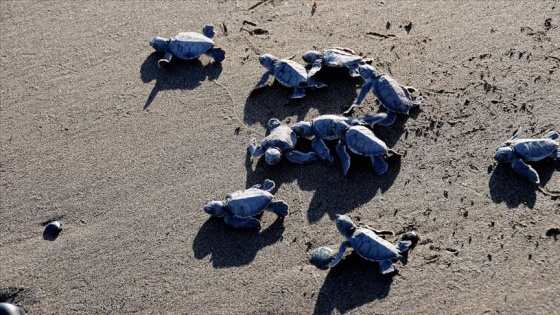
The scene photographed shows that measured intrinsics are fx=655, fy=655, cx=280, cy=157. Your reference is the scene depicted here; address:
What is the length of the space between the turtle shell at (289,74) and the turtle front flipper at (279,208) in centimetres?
110

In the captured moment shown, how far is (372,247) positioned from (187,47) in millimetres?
2412

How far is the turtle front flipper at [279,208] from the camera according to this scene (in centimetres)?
418

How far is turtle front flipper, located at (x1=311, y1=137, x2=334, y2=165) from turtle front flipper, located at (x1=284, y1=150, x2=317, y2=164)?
43 millimetres

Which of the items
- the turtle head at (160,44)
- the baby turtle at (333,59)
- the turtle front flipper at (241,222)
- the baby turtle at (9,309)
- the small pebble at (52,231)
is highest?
the baby turtle at (333,59)

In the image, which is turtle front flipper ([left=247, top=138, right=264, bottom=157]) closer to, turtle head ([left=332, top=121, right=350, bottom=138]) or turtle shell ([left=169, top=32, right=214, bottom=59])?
turtle head ([left=332, top=121, right=350, bottom=138])

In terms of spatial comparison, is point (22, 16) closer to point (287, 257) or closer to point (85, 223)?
point (85, 223)

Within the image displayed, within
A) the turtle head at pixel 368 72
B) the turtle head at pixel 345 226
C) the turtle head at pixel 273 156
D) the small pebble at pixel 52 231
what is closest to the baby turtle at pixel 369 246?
the turtle head at pixel 345 226

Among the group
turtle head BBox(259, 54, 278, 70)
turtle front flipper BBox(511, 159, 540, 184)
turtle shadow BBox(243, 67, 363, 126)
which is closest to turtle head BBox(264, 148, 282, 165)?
turtle shadow BBox(243, 67, 363, 126)

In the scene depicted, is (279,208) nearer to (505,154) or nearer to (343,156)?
(343,156)

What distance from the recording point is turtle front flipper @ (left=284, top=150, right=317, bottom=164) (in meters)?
4.50

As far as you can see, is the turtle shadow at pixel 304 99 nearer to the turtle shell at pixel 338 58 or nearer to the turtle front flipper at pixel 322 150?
the turtle shell at pixel 338 58

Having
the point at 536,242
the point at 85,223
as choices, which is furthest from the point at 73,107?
the point at 536,242

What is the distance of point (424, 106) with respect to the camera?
4.71 meters

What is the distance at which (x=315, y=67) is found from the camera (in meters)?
4.99
